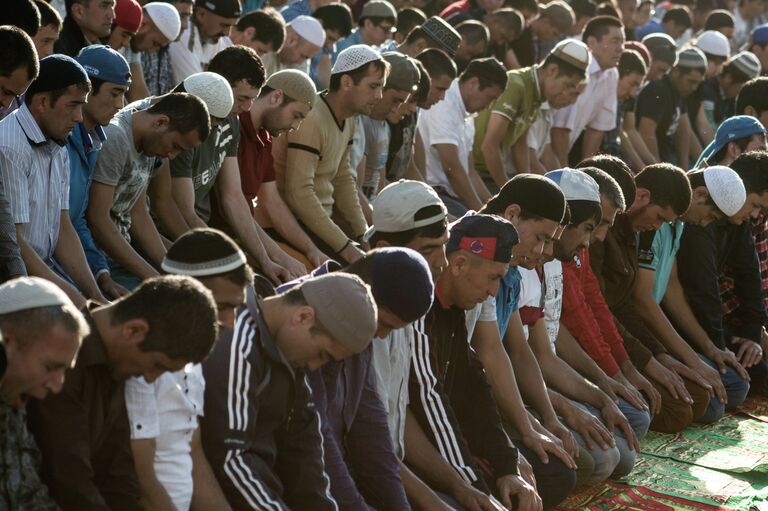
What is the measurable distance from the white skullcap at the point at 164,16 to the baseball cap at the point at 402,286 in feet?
10.8

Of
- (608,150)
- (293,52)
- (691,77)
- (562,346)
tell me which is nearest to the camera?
(562,346)

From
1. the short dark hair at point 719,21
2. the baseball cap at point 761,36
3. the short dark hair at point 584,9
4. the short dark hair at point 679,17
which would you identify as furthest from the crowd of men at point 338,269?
the short dark hair at point 679,17

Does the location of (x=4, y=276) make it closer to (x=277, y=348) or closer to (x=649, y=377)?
(x=277, y=348)

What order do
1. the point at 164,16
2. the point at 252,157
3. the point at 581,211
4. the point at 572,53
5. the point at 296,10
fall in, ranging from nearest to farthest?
the point at 581,211, the point at 252,157, the point at 164,16, the point at 572,53, the point at 296,10

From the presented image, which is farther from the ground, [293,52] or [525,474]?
[293,52]

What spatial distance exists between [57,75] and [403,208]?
141cm

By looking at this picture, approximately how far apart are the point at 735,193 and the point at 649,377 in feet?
4.32

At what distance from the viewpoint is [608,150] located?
9.98 meters

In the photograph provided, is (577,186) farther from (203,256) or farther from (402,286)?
(203,256)

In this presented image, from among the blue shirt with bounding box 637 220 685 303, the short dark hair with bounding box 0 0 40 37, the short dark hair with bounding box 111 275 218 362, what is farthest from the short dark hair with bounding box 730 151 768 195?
the short dark hair with bounding box 111 275 218 362

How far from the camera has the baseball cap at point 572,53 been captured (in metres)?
8.22

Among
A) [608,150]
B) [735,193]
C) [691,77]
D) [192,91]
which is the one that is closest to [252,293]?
[192,91]

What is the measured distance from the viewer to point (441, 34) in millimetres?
8445

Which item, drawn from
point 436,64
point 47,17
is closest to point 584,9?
point 436,64
